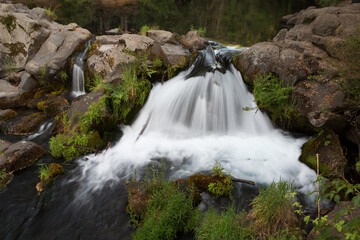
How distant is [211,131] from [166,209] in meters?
3.93

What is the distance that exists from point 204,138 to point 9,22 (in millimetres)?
9750

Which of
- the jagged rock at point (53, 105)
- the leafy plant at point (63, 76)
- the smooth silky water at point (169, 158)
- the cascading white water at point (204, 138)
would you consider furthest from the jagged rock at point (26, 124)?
the cascading white water at point (204, 138)

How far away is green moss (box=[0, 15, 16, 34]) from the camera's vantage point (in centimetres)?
978

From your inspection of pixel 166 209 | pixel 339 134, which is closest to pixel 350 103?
pixel 339 134

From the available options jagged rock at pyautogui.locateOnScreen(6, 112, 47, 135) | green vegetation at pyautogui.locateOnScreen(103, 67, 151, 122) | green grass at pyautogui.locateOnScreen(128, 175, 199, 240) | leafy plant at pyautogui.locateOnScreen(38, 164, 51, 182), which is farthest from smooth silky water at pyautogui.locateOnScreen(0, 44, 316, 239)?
jagged rock at pyautogui.locateOnScreen(6, 112, 47, 135)

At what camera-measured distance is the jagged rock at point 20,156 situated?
5645mm

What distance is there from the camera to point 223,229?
11.4ft

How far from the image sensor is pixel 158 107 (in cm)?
815

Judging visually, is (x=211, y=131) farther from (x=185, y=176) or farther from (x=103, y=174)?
(x=103, y=174)

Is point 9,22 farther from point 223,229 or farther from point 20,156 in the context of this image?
point 223,229

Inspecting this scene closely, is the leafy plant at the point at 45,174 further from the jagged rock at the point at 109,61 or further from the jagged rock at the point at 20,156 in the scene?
the jagged rock at the point at 109,61

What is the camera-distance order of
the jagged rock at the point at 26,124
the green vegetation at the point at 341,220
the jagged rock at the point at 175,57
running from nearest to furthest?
the green vegetation at the point at 341,220 → the jagged rock at the point at 26,124 → the jagged rock at the point at 175,57

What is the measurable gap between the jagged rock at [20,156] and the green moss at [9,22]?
21.9 ft

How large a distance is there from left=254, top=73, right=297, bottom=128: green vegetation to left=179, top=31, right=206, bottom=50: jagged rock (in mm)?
4906
